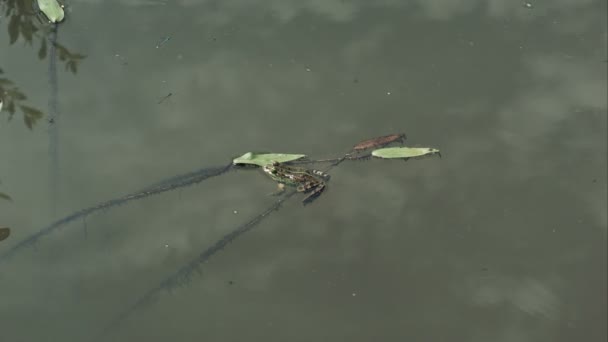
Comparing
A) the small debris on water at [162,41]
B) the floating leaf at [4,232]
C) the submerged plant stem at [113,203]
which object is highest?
the small debris on water at [162,41]

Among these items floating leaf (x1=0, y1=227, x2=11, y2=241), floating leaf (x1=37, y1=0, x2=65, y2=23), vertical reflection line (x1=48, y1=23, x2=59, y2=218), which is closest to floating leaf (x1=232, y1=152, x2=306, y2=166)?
vertical reflection line (x1=48, y1=23, x2=59, y2=218)

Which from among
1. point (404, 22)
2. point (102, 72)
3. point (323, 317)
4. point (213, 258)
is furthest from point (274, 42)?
point (323, 317)

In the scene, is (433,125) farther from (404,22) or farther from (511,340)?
(511,340)

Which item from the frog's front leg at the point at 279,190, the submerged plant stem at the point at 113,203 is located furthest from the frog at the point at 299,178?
the submerged plant stem at the point at 113,203

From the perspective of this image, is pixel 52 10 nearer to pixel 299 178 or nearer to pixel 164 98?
pixel 164 98

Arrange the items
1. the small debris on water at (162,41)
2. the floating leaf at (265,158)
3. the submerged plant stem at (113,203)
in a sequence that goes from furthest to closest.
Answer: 1. the small debris on water at (162,41)
2. the floating leaf at (265,158)
3. the submerged plant stem at (113,203)

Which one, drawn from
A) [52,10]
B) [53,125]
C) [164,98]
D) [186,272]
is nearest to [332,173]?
[186,272]

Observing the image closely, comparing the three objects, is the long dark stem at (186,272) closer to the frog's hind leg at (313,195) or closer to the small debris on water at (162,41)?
the frog's hind leg at (313,195)
